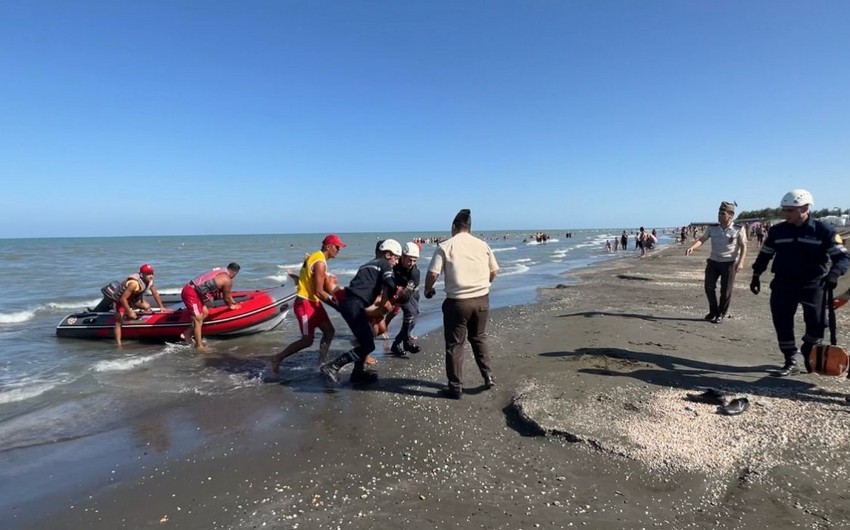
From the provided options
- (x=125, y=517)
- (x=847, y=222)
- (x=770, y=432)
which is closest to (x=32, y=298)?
(x=125, y=517)

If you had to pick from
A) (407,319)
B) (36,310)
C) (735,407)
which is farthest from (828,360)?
(36,310)

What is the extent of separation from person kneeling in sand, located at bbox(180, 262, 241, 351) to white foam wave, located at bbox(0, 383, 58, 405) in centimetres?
231

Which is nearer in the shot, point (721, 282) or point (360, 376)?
point (360, 376)

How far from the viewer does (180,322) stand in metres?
8.82

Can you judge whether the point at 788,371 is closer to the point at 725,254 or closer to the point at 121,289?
the point at 725,254

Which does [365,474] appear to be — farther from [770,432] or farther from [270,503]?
[770,432]

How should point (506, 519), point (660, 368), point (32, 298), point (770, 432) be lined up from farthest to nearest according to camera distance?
point (32, 298) < point (660, 368) < point (770, 432) < point (506, 519)

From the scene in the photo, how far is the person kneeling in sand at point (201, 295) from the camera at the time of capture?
326 inches

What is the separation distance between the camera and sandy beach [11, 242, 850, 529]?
2842 millimetres

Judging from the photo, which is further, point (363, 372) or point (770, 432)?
point (363, 372)

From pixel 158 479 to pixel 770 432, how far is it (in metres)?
4.59

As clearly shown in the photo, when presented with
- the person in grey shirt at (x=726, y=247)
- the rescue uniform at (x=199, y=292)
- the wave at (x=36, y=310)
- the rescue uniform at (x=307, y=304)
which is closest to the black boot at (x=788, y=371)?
the person in grey shirt at (x=726, y=247)

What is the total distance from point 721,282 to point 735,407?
4.53 m

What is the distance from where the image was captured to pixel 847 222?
174 feet
